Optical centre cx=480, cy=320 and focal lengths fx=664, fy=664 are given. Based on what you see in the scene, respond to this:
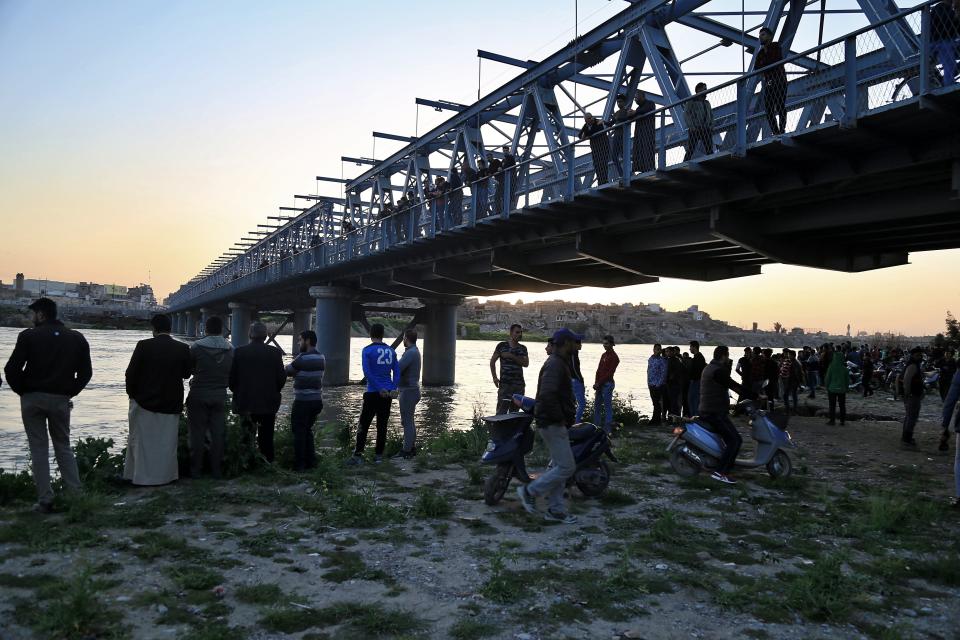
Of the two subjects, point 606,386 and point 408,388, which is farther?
point 606,386

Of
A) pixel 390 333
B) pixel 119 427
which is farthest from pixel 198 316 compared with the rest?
pixel 119 427

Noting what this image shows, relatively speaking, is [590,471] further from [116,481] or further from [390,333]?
[390,333]

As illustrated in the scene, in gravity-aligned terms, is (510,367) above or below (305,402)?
above

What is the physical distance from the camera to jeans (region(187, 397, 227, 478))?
288 inches

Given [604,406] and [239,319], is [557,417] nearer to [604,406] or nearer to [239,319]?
Result: [604,406]

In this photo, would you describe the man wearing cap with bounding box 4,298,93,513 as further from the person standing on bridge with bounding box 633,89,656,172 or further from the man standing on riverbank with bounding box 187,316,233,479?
the person standing on bridge with bounding box 633,89,656,172

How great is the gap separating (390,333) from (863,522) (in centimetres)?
10861

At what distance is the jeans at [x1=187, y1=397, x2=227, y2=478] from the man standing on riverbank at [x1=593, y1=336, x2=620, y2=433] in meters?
6.71

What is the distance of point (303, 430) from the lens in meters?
8.04

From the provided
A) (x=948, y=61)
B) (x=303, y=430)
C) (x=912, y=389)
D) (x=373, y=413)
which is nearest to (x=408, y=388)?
(x=373, y=413)

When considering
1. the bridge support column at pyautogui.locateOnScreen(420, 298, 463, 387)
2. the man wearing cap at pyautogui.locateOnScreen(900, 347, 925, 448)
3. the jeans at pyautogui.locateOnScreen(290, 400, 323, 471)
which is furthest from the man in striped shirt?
the bridge support column at pyautogui.locateOnScreen(420, 298, 463, 387)

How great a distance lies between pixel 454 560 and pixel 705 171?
790cm

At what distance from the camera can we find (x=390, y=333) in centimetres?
11319

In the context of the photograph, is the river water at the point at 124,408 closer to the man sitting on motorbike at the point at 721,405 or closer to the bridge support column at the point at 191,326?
the man sitting on motorbike at the point at 721,405
